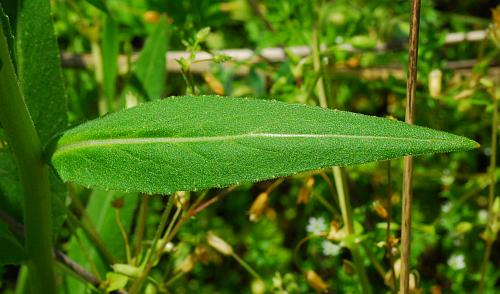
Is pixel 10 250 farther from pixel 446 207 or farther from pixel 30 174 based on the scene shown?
pixel 446 207

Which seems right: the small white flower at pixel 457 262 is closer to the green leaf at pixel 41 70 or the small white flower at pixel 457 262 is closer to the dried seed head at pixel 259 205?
the dried seed head at pixel 259 205

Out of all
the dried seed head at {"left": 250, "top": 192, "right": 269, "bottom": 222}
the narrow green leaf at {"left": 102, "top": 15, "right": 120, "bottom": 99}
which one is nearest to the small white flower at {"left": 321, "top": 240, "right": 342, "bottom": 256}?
the dried seed head at {"left": 250, "top": 192, "right": 269, "bottom": 222}

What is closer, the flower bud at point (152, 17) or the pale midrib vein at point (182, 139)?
the pale midrib vein at point (182, 139)

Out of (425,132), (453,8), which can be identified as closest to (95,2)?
(425,132)

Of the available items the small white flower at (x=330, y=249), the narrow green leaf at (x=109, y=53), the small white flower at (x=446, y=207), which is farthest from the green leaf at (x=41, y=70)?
the small white flower at (x=446, y=207)

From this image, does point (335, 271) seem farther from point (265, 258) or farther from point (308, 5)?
point (308, 5)

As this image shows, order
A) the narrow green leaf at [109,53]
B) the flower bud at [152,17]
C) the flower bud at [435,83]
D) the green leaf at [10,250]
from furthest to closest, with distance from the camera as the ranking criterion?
1. the flower bud at [152,17]
2. the narrow green leaf at [109,53]
3. the flower bud at [435,83]
4. the green leaf at [10,250]

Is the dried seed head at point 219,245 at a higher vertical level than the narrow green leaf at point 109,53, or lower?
lower

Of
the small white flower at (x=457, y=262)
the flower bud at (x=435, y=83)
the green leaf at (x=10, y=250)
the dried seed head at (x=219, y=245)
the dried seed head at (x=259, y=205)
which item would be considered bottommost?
the small white flower at (x=457, y=262)

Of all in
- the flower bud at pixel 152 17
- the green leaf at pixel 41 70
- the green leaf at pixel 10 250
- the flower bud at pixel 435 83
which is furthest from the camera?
the flower bud at pixel 152 17
